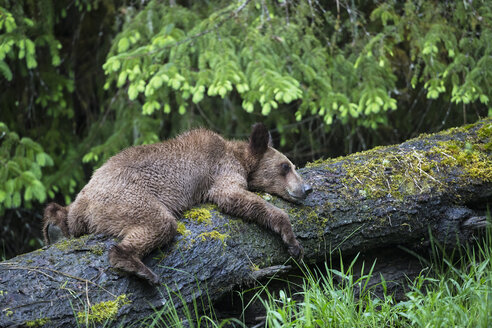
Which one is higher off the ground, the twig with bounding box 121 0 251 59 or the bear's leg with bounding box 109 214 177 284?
the twig with bounding box 121 0 251 59

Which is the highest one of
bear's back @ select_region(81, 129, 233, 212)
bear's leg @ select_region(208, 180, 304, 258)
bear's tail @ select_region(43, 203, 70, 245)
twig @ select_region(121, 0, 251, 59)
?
twig @ select_region(121, 0, 251, 59)

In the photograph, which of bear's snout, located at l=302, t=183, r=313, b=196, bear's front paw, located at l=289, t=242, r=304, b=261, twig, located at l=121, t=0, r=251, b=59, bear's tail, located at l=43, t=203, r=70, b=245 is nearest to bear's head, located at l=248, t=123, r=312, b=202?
bear's snout, located at l=302, t=183, r=313, b=196

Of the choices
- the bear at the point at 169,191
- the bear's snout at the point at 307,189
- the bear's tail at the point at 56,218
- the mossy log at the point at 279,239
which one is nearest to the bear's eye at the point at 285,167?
the bear at the point at 169,191

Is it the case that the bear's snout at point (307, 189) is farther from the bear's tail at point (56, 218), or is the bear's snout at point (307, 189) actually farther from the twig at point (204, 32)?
the twig at point (204, 32)

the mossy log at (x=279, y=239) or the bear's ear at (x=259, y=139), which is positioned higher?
the bear's ear at (x=259, y=139)

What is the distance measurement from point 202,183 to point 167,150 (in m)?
0.47

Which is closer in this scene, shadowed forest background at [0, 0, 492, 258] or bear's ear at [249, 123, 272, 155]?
bear's ear at [249, 123, 272, 155]

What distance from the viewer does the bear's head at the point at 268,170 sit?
4.91m

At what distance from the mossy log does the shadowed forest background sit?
1275mm

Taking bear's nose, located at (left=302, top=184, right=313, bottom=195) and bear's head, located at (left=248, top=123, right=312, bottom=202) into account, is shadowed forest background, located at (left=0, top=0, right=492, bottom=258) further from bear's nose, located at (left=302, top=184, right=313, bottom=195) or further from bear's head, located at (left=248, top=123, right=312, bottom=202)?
bear's nose, located at (left=302, top=184, right=313, bottom=195)

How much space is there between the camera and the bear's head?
4.91m

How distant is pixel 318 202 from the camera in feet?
15.4

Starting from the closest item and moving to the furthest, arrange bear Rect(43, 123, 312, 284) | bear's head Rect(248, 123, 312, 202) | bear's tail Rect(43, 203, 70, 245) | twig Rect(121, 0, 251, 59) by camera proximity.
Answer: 1. bear Rect(43, 123, 312, 284)
2. bear's tail Rect(43, 203, 70, 245)
3. bear's head Rect(248, 123, 312, 202)
4. twig Rect(121, 0, 251, 59)

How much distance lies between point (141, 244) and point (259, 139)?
1.95m
